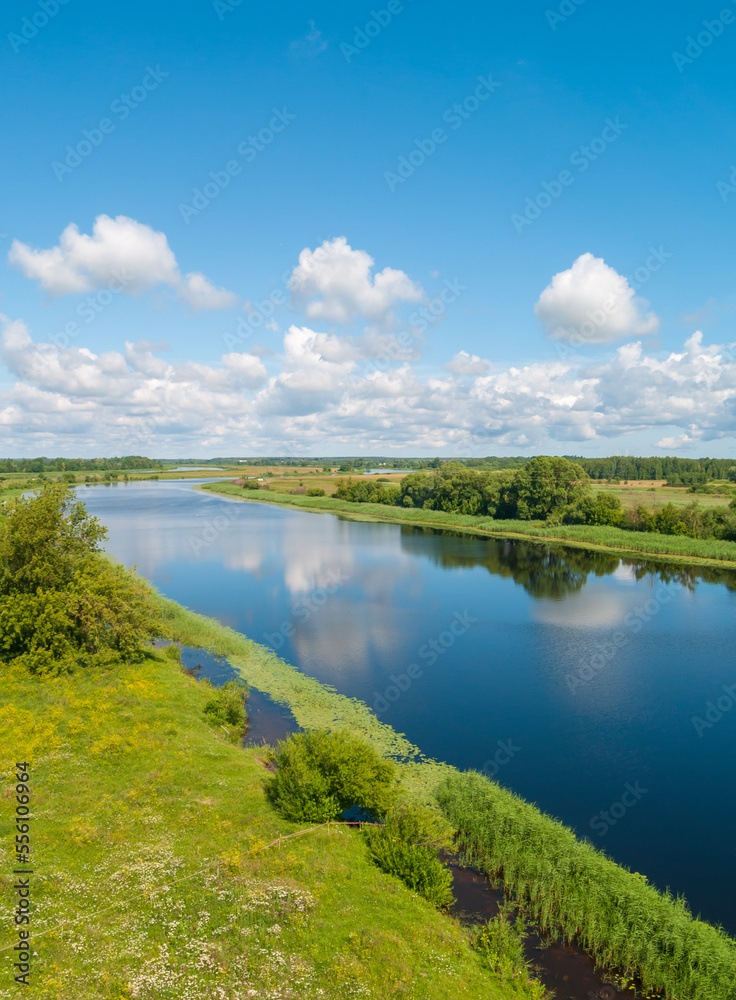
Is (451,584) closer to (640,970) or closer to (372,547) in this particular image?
(372,547)

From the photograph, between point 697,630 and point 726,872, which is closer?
point 726,872

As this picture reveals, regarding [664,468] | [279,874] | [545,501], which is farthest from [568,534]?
[664,468]

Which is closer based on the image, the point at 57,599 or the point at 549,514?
the point at 57,599

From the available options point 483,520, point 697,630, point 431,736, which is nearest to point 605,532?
point 483,520

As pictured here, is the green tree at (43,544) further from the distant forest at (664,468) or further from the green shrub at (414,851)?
the distant forest at (664,468)

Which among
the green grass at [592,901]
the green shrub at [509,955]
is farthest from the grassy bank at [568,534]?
the green shrub at [509,955]

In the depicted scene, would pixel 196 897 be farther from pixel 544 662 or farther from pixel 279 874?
pixel 544 662

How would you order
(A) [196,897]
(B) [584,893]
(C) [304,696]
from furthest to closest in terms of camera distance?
(C) [304,696], (B) [584,893], (A) [196,897]
